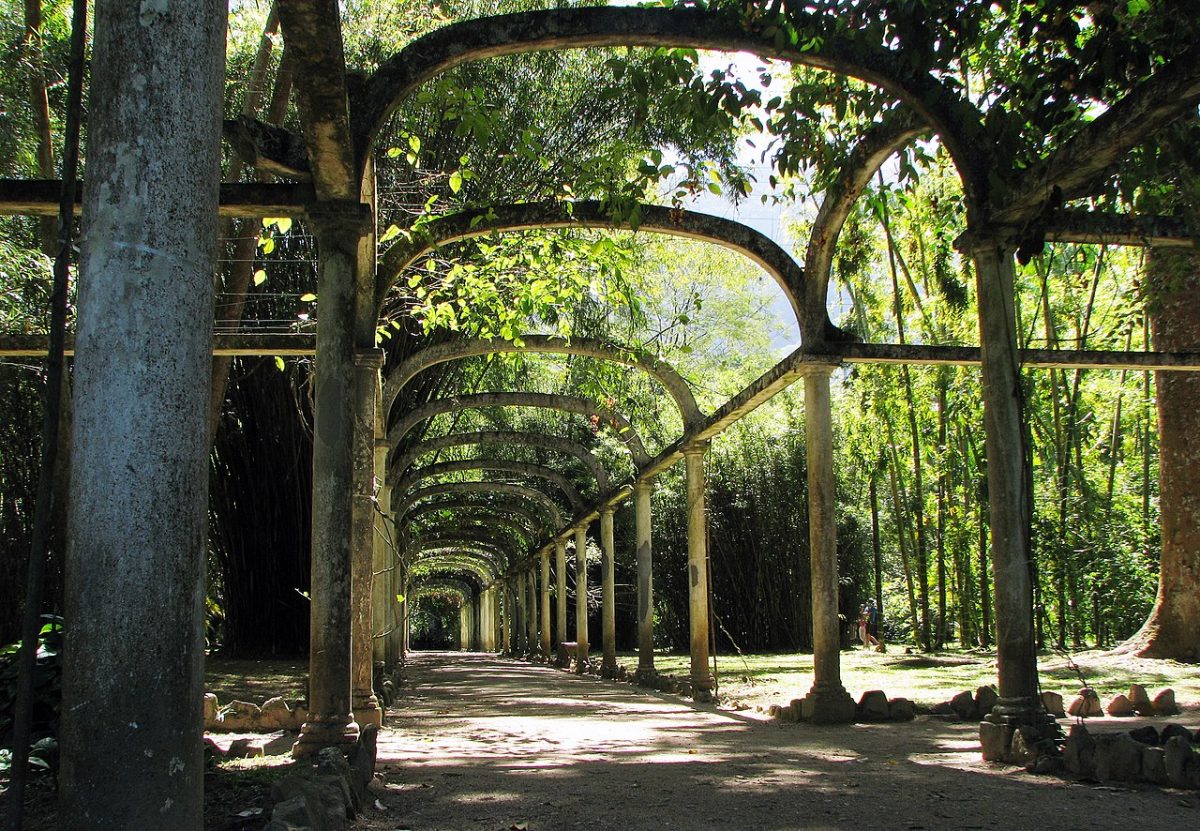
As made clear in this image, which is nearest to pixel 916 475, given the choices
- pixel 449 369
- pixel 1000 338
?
pixel 449 369

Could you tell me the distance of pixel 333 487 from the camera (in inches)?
211

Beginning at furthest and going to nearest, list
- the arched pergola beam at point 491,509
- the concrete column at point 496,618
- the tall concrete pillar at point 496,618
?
the concrete column at point 496,618 → the tall concrete pillar at point 496,618 → the arched pergola beam at point 491,509

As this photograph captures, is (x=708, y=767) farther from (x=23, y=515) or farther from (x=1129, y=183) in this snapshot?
(x=23, y=515)

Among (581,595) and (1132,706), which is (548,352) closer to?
(1132,706)

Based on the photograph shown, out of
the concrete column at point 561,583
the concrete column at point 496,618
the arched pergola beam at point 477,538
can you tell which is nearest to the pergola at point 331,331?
the concrete column at point 561,583

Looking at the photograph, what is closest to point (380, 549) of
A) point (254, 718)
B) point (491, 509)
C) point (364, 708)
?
point (364, 708)

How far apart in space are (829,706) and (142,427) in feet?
22.2

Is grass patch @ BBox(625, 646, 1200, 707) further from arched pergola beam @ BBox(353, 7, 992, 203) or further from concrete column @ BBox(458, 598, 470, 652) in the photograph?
concrete column @ BBox(458, 598, 470, 652)

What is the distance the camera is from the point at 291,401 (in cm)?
1384

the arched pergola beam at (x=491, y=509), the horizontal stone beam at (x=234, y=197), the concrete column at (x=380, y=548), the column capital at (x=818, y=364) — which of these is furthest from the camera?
the arched pergola beam at (x=491, y=509)

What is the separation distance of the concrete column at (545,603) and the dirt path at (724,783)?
15.0 m

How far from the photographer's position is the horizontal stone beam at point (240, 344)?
7461 mm

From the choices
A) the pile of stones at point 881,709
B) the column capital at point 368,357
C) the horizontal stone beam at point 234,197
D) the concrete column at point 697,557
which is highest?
the horizontal stone beam at point 234,197

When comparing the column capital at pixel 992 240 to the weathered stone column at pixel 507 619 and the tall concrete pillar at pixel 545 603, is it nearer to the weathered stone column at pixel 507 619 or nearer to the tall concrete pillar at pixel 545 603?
the tall concrete pillar at pixel 545 603
